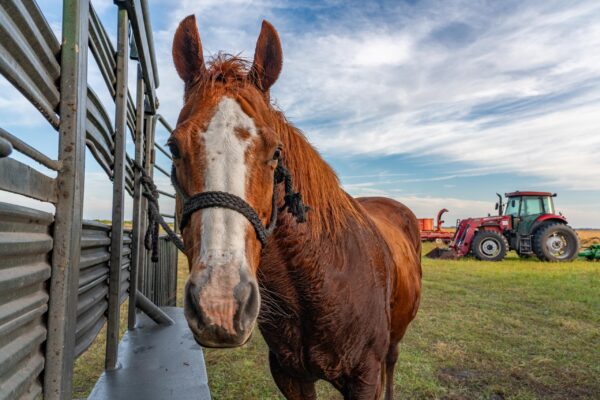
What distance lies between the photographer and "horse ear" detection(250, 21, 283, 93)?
171 cm

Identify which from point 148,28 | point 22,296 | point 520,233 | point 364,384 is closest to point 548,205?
point 520,233

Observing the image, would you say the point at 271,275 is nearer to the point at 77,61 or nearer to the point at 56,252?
the point at 56,252

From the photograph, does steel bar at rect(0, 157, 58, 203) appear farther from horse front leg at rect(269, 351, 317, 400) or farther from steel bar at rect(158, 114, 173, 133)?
steel bar at rect(158, 114, 173, 133)

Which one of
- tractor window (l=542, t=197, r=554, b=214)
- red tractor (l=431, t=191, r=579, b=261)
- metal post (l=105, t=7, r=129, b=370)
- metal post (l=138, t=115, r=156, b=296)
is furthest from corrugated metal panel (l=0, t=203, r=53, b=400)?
tractor window (l=542, t=197, r=554, b=214)

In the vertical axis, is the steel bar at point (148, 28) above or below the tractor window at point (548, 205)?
above

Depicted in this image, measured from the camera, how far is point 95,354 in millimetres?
3744

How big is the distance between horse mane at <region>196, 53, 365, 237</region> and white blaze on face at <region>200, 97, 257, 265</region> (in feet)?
0.67

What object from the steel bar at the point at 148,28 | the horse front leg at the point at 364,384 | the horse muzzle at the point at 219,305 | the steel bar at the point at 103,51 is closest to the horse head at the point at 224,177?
the horse muzzle at the point at 219,305

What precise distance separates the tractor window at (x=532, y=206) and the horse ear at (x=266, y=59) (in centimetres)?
1516

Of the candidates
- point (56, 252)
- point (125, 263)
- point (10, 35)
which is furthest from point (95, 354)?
point (10, 35)

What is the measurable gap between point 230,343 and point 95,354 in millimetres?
3362

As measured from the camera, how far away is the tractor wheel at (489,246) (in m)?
13.4

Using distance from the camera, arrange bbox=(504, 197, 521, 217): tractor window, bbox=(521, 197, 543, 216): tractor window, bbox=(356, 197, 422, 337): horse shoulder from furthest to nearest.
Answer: bbox=(504, 197, 521, 217): tractor window < bbox=(521, 197, 543, 216): tractor window < bbox=(356, 197, 422, 337): horse shoulder

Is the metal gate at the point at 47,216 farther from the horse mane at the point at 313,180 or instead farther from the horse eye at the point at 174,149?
the horse mane at the point at 313,180
